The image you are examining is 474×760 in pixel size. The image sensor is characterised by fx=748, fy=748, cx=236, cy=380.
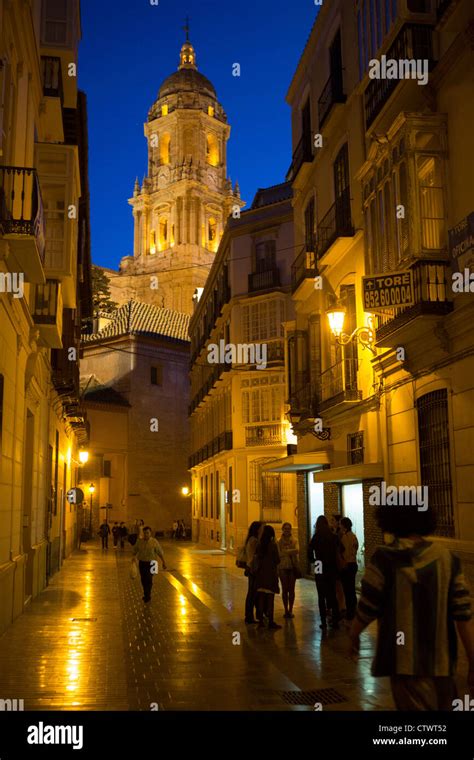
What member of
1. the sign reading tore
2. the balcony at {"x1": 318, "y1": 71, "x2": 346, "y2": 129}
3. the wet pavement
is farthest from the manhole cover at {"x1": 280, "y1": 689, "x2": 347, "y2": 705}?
the balcony at {"x1": 318, "y1": 71, "x2": 346, "y2": 129}

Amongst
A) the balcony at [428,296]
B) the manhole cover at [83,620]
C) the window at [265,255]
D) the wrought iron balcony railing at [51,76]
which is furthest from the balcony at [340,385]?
the window at [265,255]

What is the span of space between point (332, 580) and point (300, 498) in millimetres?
8816

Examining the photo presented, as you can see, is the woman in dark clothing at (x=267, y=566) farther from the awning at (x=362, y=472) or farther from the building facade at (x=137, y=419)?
the building facade at (x=137, y=419)

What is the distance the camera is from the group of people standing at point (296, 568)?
470 inches

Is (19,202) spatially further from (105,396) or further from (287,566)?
(105,396)

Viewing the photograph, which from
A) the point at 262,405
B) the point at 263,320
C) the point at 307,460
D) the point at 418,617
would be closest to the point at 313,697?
the point at 418,617

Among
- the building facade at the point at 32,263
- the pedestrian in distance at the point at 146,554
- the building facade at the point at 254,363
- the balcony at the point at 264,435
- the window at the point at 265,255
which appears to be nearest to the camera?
the building facade at the point at 32,263

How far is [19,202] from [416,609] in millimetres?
7754

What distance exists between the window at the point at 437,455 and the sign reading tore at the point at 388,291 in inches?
60.3

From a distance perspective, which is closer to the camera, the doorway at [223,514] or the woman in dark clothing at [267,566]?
the woman in dark clothing at [267,566]

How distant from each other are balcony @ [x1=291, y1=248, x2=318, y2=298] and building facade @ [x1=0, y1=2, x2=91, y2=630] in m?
5.95

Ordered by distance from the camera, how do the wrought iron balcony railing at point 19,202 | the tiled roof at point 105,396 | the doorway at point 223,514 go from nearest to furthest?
the wrought iron balcony railing at point 19,202 → the doorway at point 223,514 → the tiled roof at point 105,396

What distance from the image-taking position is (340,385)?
16.8m

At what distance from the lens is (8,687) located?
813 centimetres
